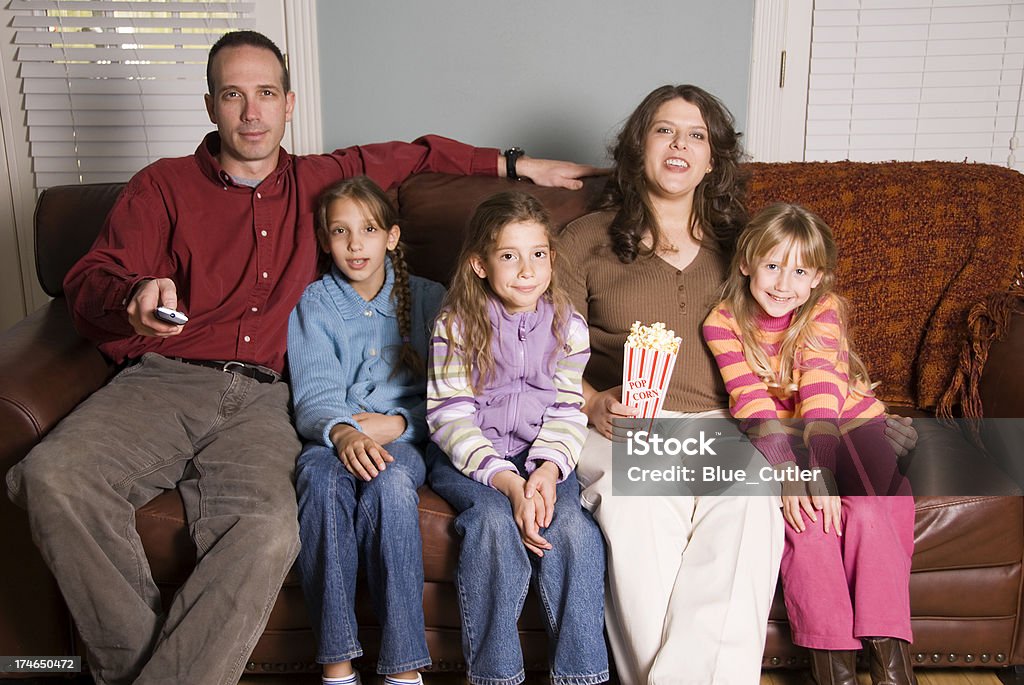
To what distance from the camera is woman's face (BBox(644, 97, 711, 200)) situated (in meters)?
2.23

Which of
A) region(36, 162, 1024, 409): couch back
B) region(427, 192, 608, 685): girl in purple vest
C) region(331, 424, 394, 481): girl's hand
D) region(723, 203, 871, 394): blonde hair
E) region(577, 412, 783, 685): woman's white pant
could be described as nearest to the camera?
region(577, 412, 783, 685): woman's white pant

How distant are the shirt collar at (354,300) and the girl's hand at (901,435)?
1.22 m

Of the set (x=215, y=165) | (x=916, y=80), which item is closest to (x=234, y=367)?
(x=215, y=165)

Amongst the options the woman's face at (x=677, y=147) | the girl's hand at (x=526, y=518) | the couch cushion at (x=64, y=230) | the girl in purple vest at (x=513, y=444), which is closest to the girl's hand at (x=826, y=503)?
the girl in purple vest at (x=513, y=444)

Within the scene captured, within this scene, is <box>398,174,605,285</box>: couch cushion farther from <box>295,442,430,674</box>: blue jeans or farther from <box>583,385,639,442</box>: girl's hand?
<box>295,442,430,674</box>: blue jeans

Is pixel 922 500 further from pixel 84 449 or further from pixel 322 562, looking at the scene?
pixel 84 449

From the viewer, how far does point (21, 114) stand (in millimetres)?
3246

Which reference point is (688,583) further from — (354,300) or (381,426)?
(354,300)

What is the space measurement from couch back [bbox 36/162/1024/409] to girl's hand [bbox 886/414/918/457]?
0.24 meters

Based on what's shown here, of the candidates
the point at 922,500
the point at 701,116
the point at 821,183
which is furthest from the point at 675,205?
the point at 922,500

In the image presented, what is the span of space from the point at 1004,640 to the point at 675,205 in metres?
1.23

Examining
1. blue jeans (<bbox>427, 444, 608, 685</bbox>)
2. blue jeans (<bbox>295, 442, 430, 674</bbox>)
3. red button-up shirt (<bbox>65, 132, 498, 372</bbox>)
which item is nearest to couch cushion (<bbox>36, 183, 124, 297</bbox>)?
red button-up shirt (<bbox>65, 132, 498, 372</bbox>)

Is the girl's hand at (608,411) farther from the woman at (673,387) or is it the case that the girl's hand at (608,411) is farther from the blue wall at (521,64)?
the blue wall at (521,64)

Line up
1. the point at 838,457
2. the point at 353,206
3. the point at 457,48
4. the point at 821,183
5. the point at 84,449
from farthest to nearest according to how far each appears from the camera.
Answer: the point at 457,48
the point at 821,183
the point at 353,206
the point at 838,457
the point at 84,449
